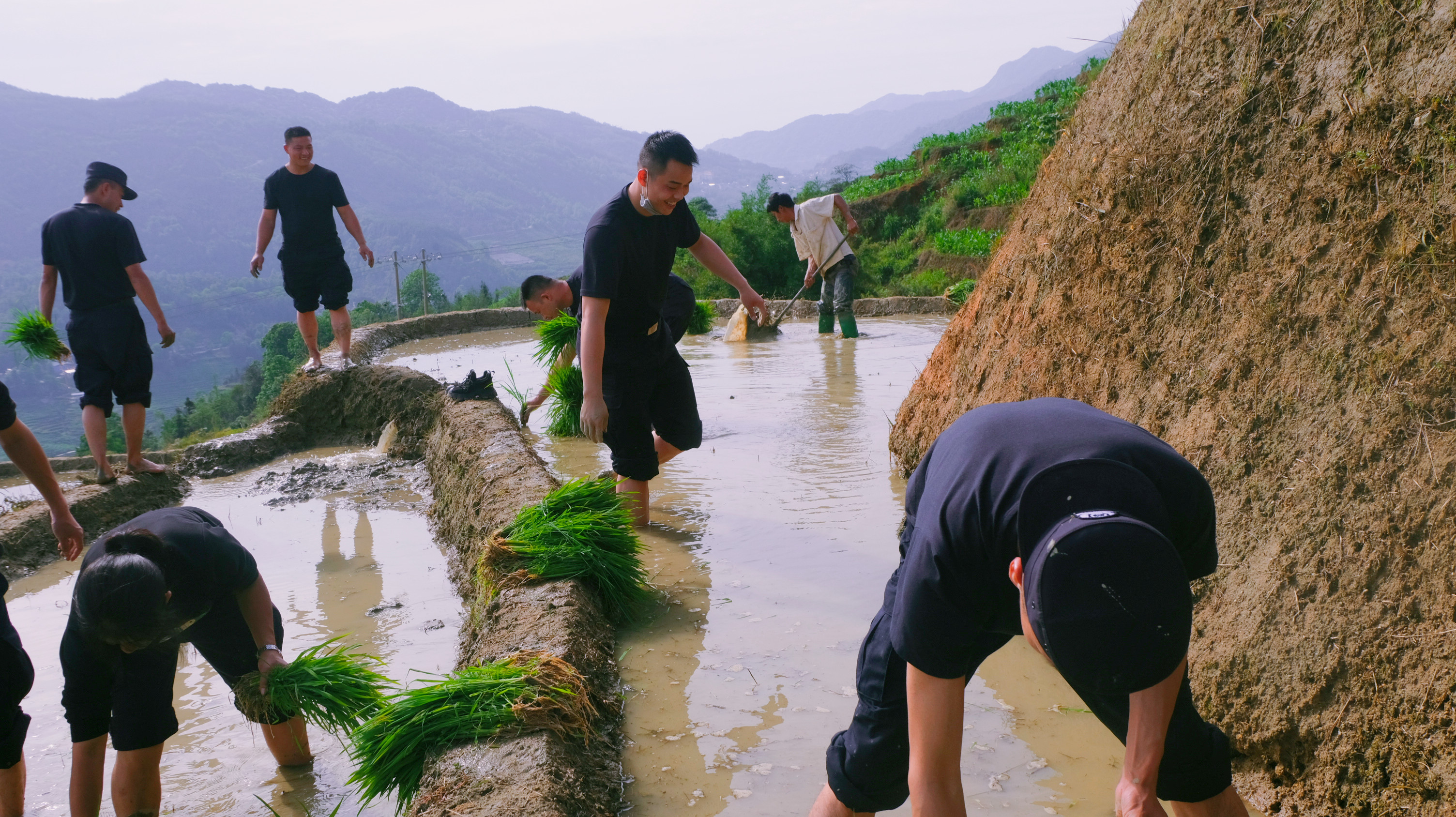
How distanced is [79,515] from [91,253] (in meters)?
1.51

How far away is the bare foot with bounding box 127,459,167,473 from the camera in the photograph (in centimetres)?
627

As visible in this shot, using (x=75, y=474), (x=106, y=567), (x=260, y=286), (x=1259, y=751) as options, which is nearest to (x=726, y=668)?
(x=1259, y=751)

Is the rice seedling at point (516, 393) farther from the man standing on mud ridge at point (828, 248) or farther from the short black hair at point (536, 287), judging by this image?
the man standing on mud ridge at point (828, 248)

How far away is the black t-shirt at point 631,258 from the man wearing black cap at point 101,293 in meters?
2.96

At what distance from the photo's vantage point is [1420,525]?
222 cm

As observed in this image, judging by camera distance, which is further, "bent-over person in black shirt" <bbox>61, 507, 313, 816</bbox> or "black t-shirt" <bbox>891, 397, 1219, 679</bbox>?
"bent-over person in black shirt" <bbox>61, 507, 313, 816</bbox>

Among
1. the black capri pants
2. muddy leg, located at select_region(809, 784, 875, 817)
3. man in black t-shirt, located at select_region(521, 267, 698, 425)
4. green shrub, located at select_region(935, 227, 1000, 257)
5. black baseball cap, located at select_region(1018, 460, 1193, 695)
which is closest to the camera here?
black baseball cap, located at select_region(1018, 460, 1193, 695)

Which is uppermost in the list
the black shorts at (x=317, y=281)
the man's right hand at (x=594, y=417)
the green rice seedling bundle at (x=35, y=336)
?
the black shorts at (x=317, y=281)

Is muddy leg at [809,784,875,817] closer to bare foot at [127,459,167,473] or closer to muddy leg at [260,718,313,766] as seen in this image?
muddy leg at [260,718,313,766]

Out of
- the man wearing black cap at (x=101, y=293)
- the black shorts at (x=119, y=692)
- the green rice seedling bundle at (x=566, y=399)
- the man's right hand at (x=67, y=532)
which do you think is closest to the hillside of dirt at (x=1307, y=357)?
the black shorts at (x=119, y=692)

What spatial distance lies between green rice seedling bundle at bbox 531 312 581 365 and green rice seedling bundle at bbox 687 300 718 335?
5.21 m

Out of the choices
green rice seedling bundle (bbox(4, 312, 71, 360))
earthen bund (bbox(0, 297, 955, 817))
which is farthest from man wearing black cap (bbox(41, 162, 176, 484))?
earthen bund (bbox(0, 297, 955, 817))

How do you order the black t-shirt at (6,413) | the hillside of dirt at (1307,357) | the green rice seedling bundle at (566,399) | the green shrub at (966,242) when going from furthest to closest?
1. the green shrub at (966,242)
2. the green rice seedling bundle at (566,399)
3. the black t-shirt at (6,413)
4. the hillside of dirt at (1307,357)

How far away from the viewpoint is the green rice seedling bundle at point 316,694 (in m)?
2.83
